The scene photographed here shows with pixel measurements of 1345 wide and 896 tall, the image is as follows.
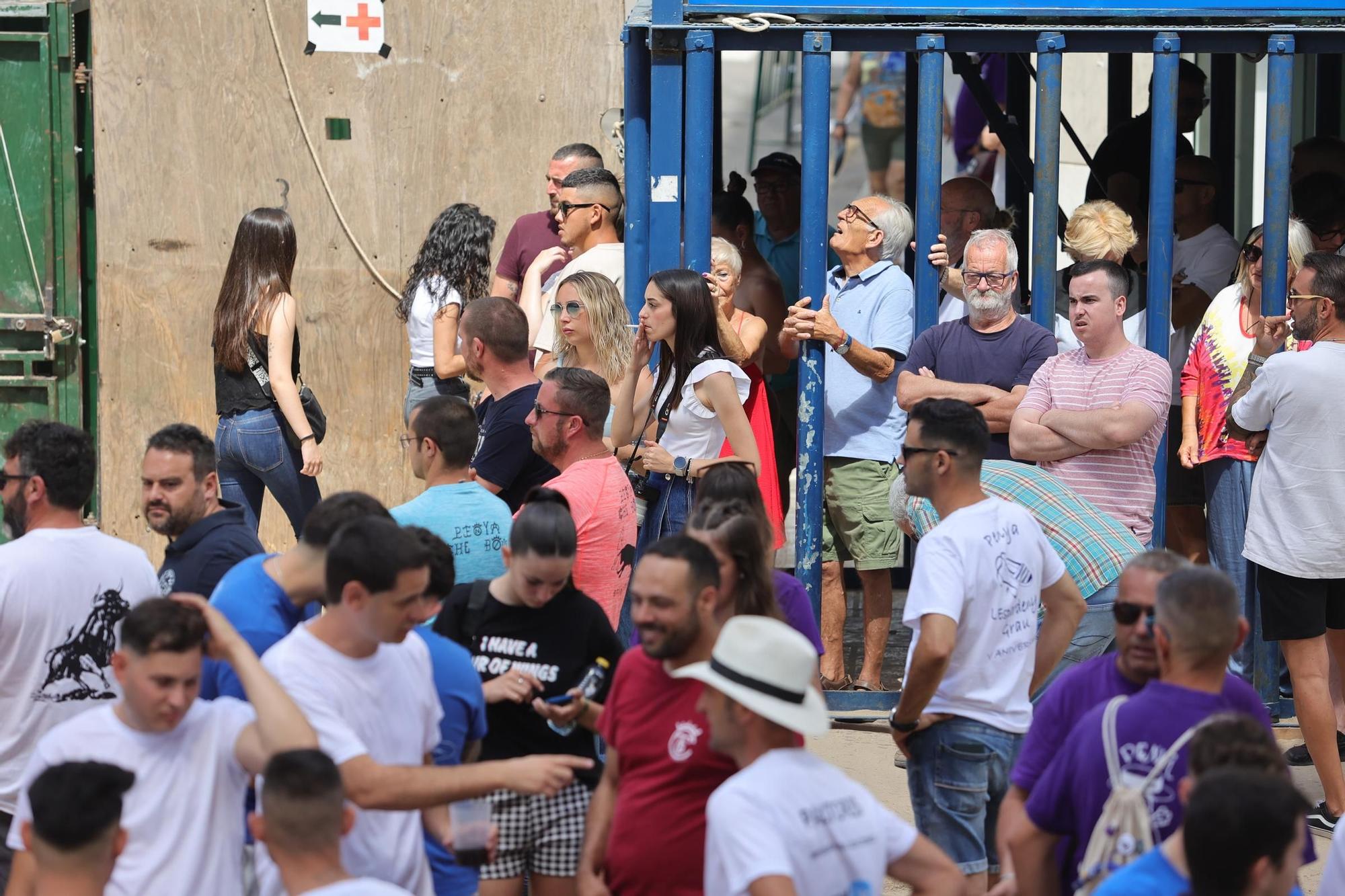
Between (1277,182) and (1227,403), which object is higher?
(1277,182)

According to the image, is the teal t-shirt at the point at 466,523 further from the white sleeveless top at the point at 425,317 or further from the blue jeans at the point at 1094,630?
the white sleeveless top at the point at 425,317

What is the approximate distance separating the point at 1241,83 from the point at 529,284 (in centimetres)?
816

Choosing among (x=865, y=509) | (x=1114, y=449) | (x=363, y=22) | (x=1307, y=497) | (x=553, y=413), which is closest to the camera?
(x=553, y=413)

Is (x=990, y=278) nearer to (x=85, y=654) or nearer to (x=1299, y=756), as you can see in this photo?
(x=1299, y=756)

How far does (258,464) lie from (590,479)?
2474 mm

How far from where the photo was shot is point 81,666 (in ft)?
13.2

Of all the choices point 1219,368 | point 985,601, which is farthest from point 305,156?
point 985,601

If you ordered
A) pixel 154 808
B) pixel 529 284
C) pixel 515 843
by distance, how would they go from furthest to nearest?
pixel 529 284 < pixel 515 843 < pixel 154 808

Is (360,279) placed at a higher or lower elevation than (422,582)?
higher

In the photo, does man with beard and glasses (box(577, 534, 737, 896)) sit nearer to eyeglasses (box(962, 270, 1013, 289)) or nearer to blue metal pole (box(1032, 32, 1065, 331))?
eyeglasses (box(962, 270, 1013, 289))

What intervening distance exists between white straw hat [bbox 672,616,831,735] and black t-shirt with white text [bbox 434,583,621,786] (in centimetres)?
104

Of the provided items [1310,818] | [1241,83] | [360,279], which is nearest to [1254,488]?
[1310,818]

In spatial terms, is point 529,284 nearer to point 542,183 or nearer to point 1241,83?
point 542,183

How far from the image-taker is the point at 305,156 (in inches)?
320
